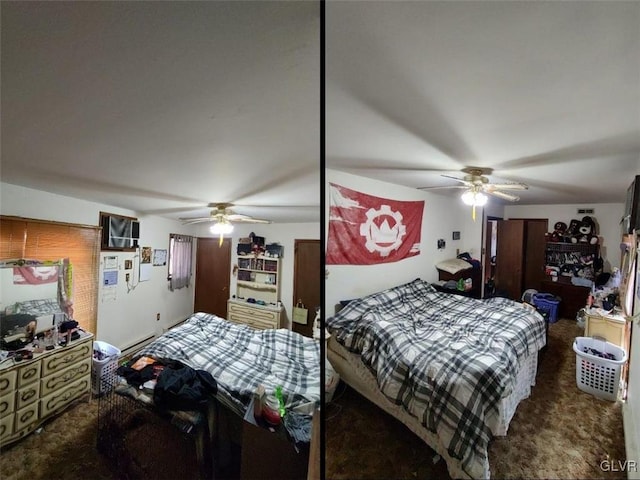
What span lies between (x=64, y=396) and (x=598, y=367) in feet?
3.88

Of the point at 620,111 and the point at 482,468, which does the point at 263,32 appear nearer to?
the point at 620,111

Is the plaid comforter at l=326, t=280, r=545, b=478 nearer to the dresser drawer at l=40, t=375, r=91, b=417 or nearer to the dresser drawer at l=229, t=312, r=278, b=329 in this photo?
the dresser drawer at l=229, t=312, r=278, b=329

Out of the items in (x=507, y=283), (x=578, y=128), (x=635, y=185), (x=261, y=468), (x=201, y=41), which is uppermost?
(x=201, y=41)

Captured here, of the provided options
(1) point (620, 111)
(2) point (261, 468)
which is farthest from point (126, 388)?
(1) point (620, 111)

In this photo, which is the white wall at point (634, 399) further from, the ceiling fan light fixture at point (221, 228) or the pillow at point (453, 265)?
the ceiling fan light fixture at point (221, 228)

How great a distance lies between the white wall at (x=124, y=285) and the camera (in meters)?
0.69

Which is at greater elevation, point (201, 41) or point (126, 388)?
point (201, 41)

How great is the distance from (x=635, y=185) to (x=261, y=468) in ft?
3.26

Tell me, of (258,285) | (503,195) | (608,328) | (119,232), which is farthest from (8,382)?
(608,328)

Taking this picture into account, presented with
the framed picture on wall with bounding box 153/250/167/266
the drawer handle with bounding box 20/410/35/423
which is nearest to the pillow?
the framed picture on wall with bounding box 153/250/167/266

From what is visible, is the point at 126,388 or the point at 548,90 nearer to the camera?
Result: the point at 548,90

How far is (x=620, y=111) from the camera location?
470 millimetres

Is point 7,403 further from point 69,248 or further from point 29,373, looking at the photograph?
point 69,248

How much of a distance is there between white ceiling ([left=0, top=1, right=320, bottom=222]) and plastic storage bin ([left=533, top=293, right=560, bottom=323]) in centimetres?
48
